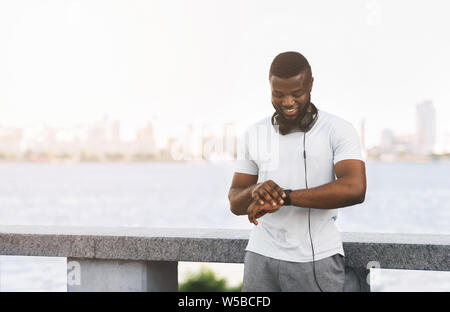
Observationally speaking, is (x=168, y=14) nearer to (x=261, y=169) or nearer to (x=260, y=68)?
(x=260, y=68)

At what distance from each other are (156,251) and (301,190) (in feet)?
4.83

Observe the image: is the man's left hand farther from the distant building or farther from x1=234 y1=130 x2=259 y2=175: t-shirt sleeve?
the distant building

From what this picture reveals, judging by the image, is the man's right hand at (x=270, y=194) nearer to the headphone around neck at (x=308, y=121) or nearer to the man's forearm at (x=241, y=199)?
the man's forearm at (x=241, y=199)

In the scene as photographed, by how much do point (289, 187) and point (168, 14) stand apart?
10596 centimetres

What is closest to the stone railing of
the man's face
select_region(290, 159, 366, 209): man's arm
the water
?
select_region(290, 159, 366, 209): man's arm

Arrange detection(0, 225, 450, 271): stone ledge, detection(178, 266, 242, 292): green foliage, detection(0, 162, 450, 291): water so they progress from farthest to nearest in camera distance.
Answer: detection(0, 162, 450, 291): water < detection(178, 266, 242, 292): green foliage < detection(0, 225, 450, 271): stone ledge

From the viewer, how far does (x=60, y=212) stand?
205ft

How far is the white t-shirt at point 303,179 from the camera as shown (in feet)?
9.54

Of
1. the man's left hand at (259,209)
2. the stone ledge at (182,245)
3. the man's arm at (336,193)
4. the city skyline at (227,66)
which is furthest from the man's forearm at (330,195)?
the city skyline at (227,66)

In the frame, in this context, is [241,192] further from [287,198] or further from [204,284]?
[204,284]

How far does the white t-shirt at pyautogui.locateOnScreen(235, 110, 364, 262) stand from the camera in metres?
2.91

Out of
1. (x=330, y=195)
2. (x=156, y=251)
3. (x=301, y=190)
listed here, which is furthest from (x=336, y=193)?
(x=156, y=251)

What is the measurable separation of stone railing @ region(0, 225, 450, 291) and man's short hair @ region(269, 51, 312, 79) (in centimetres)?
120

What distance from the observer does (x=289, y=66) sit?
2883 millimetres
